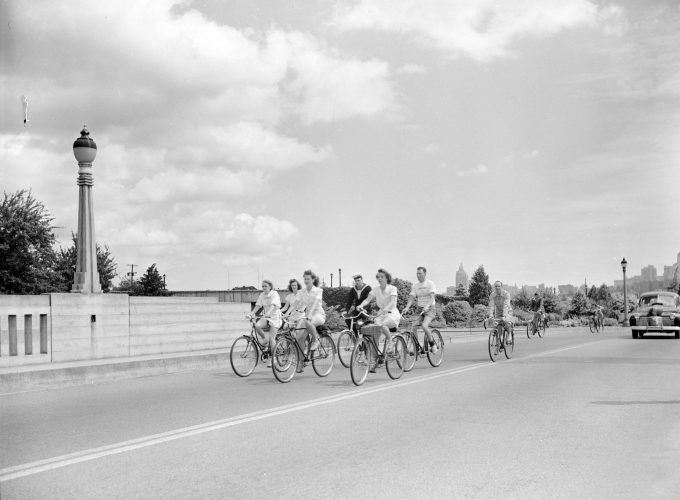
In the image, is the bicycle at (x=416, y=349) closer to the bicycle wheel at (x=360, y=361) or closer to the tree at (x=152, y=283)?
the bicycle wheel at (x=360, y=361)

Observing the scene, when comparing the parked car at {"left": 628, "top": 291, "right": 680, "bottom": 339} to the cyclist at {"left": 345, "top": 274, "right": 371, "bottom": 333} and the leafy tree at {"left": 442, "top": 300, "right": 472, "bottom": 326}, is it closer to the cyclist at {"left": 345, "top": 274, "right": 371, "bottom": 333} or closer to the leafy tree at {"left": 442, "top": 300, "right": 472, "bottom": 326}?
the cyclist at {"left": 345, "top": 274, "right": 371, "bottom": 333}

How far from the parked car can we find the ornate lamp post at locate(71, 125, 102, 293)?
22552 millimetres

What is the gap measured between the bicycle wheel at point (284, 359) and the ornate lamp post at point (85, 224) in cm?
537

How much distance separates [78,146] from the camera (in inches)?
658

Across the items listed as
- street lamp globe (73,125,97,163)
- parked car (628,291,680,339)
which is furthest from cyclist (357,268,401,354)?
parked car (628,291,680,339)

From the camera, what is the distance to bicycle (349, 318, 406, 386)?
12.1 metres

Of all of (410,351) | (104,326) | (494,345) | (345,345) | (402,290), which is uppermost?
(402,290)

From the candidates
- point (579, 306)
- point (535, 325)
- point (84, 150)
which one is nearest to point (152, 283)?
point (579, 306)

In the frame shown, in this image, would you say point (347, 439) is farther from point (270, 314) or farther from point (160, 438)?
point (270, 314)

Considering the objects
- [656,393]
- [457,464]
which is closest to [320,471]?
[457,464]

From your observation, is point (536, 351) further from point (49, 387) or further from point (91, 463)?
point (91, 463)

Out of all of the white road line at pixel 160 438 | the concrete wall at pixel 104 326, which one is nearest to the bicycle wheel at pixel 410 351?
the white road line at pixel 160 438

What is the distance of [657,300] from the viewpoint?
3033 centimetres

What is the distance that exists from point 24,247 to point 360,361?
3264 cm
